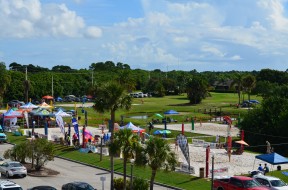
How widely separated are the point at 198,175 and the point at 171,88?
108477 mm

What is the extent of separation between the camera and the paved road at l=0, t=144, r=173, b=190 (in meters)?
33.2

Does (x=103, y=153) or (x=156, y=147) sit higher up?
(x=156, y=147)

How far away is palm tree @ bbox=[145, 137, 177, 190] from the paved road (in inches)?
245

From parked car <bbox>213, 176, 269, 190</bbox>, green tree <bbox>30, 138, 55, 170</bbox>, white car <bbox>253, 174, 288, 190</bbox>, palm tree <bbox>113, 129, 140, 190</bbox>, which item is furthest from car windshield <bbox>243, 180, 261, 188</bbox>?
green tree <bbox>30, 138, 55, 170</bbox>

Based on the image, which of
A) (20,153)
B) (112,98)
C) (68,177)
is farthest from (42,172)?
(112,98)

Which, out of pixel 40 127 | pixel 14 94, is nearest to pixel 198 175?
pixel 40 127

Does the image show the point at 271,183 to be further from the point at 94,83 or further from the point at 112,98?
the point at 94,83

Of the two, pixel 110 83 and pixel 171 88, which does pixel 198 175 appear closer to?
pixel 110 83

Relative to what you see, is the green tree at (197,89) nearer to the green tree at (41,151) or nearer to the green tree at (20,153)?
the green tree at (20,153)

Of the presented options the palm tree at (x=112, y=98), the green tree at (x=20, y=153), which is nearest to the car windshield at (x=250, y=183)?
the palm tree at (x=112, y=98)

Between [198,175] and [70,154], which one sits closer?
[198,175]

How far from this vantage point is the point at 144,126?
6950 cm

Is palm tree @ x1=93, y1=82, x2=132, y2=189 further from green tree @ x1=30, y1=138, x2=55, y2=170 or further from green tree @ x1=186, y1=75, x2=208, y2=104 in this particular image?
green tree @ x1=186, y1=75, x2=208, y2=104

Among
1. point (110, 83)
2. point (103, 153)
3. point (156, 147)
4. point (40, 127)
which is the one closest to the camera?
point (156, 147)
